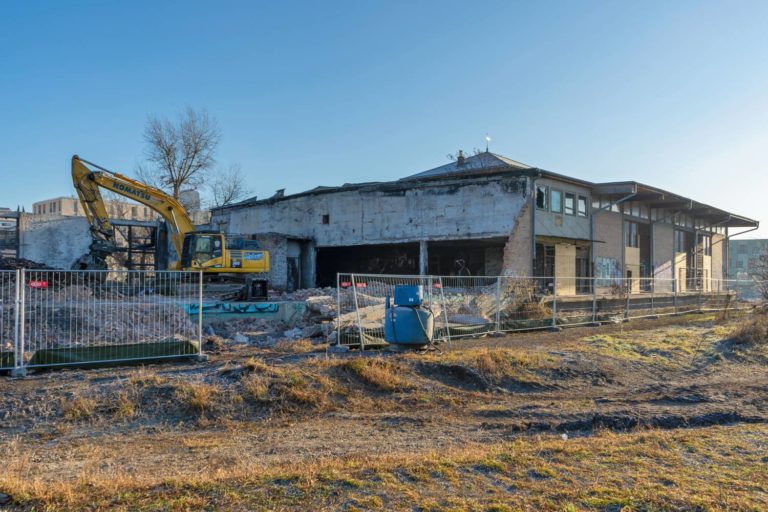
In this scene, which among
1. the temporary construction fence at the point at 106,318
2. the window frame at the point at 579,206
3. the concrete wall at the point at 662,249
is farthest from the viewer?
the concrete wall at the point at 662,249

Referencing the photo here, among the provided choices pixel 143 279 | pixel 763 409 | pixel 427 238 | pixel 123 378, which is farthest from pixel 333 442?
pixel 427 238

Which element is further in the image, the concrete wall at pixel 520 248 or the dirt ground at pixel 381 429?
the concrete wall at pixel 520 248

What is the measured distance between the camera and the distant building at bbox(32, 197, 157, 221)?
5361 cm

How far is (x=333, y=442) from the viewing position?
21.9 ft

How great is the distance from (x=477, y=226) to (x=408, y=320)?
1527cm

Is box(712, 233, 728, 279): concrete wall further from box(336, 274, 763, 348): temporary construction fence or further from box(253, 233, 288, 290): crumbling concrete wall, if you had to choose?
box(253, 233, 288, 290): crumbling concrete wall

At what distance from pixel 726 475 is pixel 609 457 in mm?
1019

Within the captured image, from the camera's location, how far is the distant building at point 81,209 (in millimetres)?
53609

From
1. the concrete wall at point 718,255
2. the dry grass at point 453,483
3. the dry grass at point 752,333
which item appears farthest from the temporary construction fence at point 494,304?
the concrete wall at point 718,255

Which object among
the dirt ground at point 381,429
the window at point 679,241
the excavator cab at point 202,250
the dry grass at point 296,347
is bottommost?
the dirt ground at point 381,429

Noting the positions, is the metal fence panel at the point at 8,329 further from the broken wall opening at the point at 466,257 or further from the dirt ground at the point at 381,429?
the broken wall opening at the point at 466,257

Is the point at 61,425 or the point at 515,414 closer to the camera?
the point at 61,425

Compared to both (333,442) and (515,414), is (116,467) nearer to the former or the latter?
(333,442)

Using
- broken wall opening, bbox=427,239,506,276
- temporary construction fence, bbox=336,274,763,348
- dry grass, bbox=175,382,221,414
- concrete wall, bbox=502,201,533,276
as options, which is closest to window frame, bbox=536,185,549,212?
Result: concrete wall, bbox=502,201,533,276
